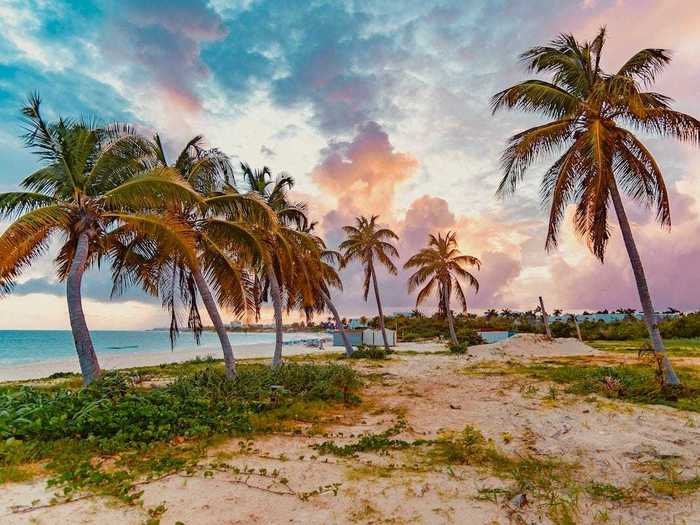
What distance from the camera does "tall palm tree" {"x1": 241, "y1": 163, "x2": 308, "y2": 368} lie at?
1484 cm

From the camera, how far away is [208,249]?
40.8 feet

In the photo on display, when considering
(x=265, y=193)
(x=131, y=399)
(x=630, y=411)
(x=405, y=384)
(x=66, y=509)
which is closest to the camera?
(x=66, y=509)

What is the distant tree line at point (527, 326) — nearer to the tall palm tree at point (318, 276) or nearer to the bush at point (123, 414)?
the tall palm tree at point (318, 276)

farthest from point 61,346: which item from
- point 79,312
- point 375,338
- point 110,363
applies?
point 79,312

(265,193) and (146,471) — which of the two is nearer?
(146,471)

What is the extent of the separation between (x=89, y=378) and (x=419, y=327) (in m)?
44.5

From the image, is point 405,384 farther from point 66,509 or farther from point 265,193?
point 66,509

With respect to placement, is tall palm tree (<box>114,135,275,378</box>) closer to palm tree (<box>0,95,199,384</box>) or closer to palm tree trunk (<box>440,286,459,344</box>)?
palm tree (<box>0,95,199,384</box>)

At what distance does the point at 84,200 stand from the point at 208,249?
3.41 m

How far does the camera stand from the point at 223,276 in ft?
42.7

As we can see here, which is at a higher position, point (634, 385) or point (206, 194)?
point (206, 194)

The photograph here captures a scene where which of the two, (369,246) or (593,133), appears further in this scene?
(369,246)

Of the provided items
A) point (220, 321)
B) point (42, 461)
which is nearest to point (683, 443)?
point (42, 461)

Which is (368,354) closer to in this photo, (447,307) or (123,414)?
(447,307)
